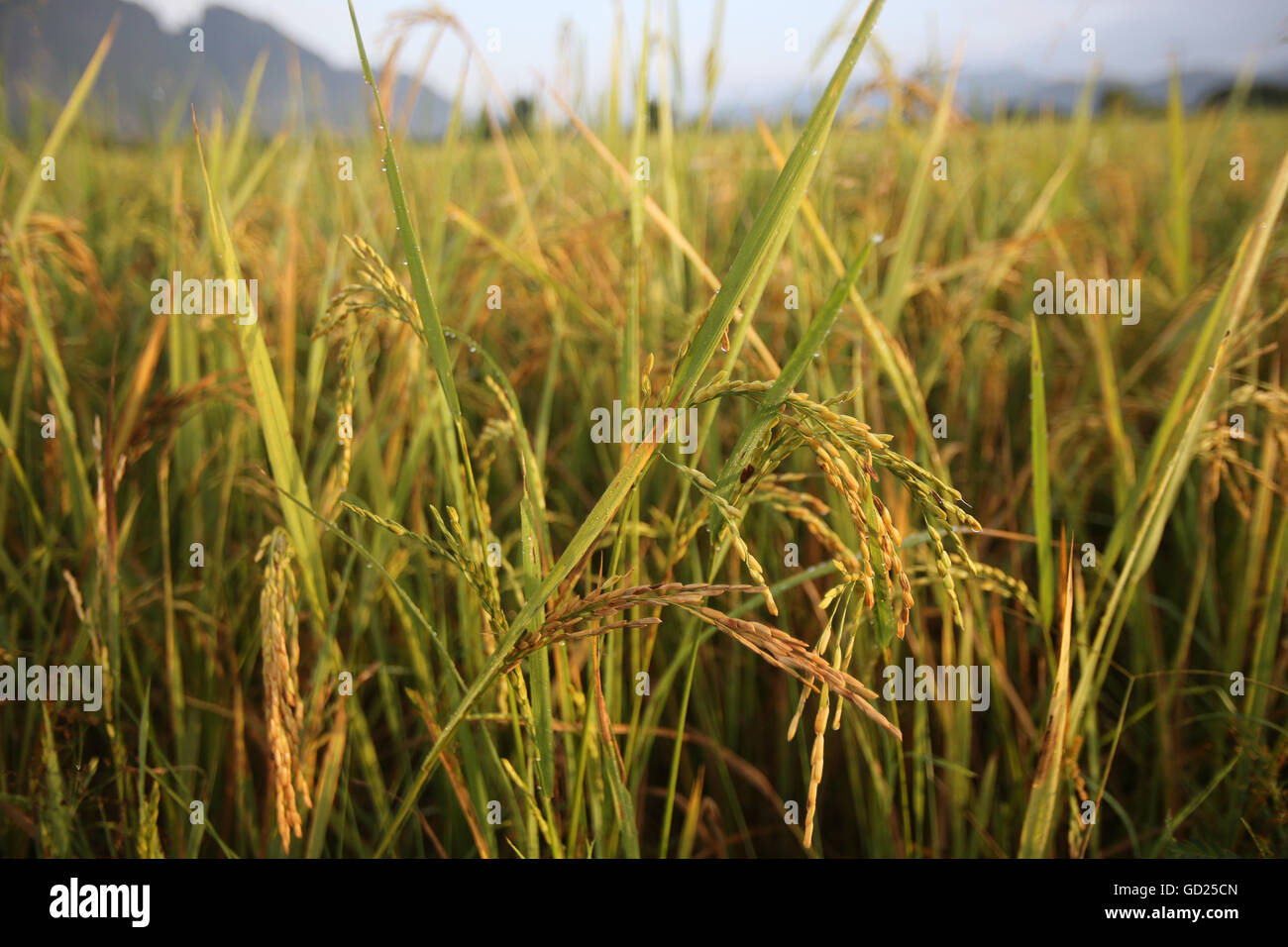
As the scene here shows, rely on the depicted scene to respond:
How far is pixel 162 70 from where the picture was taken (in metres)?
2.62

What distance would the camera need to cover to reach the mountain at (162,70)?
1654 mm

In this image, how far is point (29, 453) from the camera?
1.49 m

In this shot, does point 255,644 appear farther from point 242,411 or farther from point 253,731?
point 242,411

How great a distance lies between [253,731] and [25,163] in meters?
2.74

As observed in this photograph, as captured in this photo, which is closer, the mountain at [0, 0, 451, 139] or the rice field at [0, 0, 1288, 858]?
the rice field at [0, 0, 1288, 858]

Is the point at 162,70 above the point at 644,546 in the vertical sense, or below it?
above

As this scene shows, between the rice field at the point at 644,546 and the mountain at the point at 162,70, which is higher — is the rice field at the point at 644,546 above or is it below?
below

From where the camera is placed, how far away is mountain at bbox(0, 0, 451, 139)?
1.65 metres

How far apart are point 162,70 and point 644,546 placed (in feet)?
8.84

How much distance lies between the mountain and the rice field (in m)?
0.18

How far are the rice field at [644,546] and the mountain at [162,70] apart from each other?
0.18 metres
